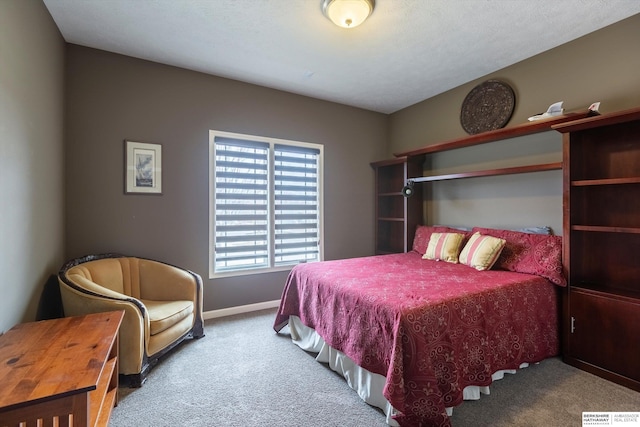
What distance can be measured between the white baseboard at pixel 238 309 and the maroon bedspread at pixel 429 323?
3.44ft

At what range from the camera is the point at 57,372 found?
1.15 meters

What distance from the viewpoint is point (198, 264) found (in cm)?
320

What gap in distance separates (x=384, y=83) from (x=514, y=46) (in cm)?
133

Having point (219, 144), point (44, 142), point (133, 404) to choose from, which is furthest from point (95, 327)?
point (219, 144)

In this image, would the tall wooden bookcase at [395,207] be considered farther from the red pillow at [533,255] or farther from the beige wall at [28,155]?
the beige wall at [28,155]

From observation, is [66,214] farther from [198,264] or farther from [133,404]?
[133,404]

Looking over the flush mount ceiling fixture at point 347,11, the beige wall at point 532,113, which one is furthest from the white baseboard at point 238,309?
the flush mount ceiling fixture at point 347,11

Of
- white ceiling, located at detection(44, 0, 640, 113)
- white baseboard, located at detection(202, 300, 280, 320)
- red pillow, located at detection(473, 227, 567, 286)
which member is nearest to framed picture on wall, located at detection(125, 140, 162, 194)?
white ceiling, located at detection(44, 0, 640, 113)

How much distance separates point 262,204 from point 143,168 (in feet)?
4.37

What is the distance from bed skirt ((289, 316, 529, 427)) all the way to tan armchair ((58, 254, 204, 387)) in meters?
1.08

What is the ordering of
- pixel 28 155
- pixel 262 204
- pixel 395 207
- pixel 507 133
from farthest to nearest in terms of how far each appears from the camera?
pixel 395 207 → pixel 262 204 → pixel 507 133 → pixel 28 155

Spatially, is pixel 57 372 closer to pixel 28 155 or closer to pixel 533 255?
pixel 28 155

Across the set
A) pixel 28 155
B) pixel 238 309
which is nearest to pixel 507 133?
pixel 238 309

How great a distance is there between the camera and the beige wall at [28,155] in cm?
157
